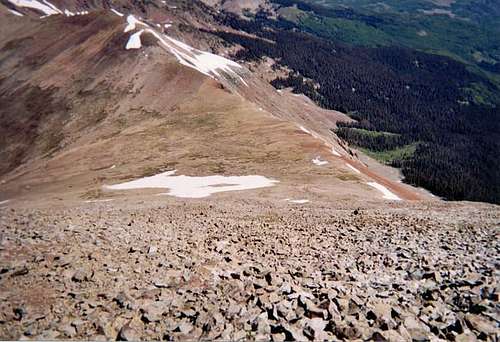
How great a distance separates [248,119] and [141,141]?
18.0 metres

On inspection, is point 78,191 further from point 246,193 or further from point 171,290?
point 171,290

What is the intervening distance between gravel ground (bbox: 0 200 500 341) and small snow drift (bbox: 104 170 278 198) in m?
17.1

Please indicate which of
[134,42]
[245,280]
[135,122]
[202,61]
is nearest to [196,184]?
[245,280]

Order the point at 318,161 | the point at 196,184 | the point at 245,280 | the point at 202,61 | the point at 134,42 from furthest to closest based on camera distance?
the point at 202,61 → the point at 134,42 → the point at 318,161 → the point at 196,184 → the point at 245,280

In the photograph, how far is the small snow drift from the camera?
42.7 meters

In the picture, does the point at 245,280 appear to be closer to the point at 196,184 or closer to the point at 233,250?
the point at 233,250

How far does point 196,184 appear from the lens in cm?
4544

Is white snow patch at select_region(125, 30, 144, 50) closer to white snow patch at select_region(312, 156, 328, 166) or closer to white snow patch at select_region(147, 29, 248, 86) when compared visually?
white snow patch at select_region(147, 29, 248, 86)

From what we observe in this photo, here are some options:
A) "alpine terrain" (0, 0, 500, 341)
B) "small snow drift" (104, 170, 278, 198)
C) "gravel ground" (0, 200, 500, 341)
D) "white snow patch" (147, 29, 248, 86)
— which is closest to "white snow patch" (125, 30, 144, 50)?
"white snow patch" (147, 29, 248, 86)

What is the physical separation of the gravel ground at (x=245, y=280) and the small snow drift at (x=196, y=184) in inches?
673

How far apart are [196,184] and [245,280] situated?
30.4 meters

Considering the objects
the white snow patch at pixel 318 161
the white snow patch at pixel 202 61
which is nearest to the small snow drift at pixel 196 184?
the white snow patch at pixel 318 161

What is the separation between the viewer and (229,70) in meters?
109

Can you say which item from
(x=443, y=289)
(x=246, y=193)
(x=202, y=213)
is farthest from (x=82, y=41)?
(x=443, y=289)
